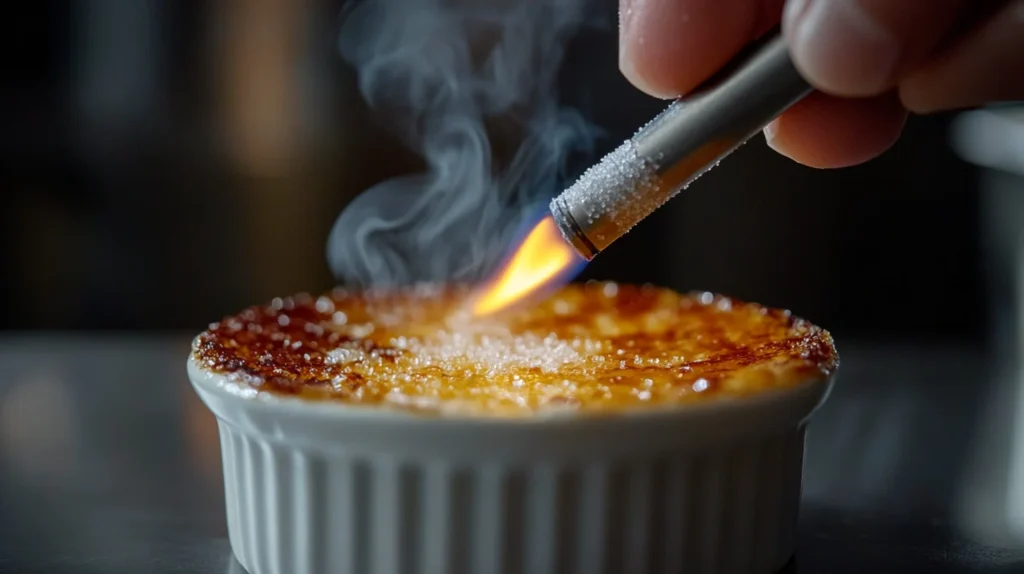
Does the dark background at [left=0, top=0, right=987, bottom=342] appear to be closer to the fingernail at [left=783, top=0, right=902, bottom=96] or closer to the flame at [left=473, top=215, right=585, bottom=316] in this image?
the flame at [left=473, top=215, right=585, bottom=316]

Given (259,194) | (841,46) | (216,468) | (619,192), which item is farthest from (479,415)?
(259,194)

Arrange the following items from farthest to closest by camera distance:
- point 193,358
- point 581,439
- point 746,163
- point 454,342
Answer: point 746,163, point 454,342, point 193,358, point 581,439

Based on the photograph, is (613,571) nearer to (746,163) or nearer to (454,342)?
(454,342)

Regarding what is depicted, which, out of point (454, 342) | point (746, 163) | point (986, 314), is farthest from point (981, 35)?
point (986, 314)

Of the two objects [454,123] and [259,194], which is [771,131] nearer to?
[454,123]

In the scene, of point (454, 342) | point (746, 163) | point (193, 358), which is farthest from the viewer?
point (746, 163)

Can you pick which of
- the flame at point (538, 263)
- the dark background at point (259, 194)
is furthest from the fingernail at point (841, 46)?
the dark background at point (259, 194)
